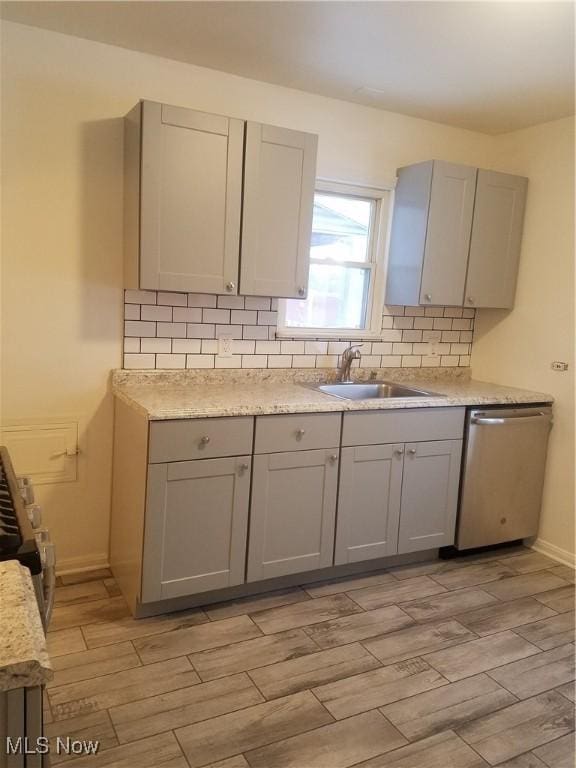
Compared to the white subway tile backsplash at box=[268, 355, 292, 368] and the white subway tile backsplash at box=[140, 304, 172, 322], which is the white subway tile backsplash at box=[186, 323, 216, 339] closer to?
the white subway tile backsplash at box=[140, 304, 172, 322]

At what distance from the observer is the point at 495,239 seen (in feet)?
12.0

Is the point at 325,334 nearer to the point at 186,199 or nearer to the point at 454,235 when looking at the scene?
the point at 454,235

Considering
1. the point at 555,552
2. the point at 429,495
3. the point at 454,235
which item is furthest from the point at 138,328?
Result: the point at 555,552

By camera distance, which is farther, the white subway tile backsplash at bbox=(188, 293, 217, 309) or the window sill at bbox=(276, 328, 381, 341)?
the window sill at bbox=(276, 328, 381, 341)

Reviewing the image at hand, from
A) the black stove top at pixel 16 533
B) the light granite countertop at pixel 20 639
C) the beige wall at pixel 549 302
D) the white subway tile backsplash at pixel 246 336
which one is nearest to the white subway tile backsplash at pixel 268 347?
the white subway tile backsplash at pixel 246 336

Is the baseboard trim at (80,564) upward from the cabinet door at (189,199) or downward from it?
downward

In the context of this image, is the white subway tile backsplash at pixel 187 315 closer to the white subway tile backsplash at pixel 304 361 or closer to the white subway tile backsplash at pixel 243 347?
the white subway tile backsplash at pixel 243 347

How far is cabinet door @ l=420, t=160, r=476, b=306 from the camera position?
344 centimetres

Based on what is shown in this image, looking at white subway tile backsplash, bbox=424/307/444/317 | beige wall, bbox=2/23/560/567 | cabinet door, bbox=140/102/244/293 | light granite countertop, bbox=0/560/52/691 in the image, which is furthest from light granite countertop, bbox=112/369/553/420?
light granite countertop, bbox=0/560/52/691

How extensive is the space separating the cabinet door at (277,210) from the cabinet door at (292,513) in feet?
2.79

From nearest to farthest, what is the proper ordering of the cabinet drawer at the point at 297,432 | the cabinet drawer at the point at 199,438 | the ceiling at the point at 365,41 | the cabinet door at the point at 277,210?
the ceiling at the point at 365,41
the cabinet drawer at the point at 199,438
the cabinet drawer at the point at 297,432
the cabinet door at the point at 277,210

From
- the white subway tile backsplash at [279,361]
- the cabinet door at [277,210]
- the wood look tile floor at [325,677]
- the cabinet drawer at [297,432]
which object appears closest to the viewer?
the wood look tile floor at [325,677]

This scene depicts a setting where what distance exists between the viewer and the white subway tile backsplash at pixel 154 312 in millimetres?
3018

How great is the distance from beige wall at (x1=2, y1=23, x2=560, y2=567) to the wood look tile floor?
677 millimetres
